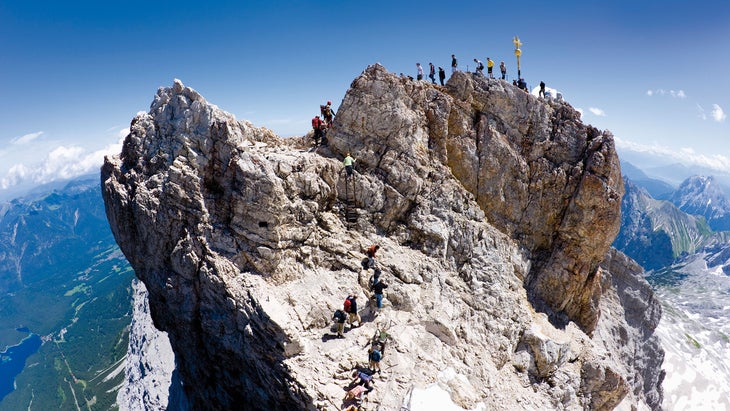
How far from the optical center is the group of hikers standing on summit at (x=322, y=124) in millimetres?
35719

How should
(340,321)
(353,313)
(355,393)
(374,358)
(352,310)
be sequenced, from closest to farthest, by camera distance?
(355,393), (374,358), (340,321), (352,310), (353,313)

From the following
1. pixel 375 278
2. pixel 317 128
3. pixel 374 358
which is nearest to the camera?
pixel 374 358

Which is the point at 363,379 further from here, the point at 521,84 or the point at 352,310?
the point at 521,84

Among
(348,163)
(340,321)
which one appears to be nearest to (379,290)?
(340,321)

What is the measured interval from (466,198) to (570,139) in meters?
14.6

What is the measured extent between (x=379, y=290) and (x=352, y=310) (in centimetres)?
268

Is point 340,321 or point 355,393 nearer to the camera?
point 355,393

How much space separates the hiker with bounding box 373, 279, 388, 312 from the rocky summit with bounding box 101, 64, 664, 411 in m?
0.72

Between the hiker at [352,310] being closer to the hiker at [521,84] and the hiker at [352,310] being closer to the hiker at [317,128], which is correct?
the hiker at [317,128]

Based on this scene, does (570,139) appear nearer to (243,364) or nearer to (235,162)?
(235,162)

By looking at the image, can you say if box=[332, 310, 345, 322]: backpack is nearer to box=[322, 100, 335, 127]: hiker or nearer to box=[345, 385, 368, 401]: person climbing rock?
box=[345, 385, 368, 401]: person climbing rock

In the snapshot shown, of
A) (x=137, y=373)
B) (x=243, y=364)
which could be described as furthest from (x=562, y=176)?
(x=137, y=373)

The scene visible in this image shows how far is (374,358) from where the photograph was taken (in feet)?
77.7

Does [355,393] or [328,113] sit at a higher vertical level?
[328,113]
